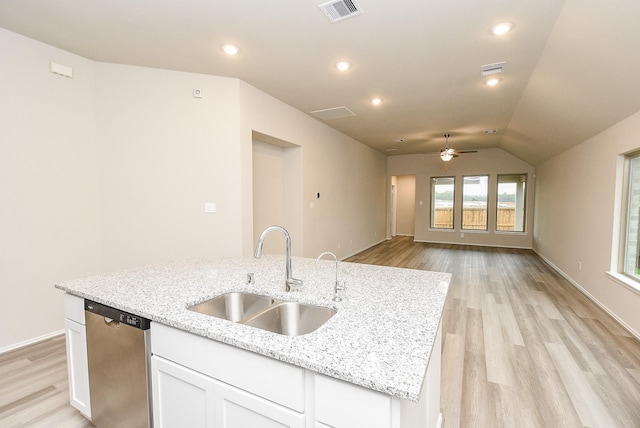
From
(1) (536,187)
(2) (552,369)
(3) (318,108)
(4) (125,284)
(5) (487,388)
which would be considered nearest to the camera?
(4) (125,284)

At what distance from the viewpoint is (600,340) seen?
9.30 ft

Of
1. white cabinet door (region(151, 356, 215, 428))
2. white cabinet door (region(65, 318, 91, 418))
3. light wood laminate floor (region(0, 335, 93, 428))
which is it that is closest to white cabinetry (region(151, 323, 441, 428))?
white cabinet door (region(151, 356, 215, 428))

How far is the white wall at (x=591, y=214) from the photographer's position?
3.18m

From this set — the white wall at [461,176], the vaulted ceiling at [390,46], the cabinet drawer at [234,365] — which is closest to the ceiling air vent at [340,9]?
the vaulted ceiling at [390,46]

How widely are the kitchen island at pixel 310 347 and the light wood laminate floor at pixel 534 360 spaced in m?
0.69

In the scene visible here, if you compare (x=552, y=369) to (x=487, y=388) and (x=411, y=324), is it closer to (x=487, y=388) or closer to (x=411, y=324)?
(x=487, y=388)

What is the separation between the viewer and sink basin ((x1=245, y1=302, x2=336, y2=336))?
1.45 meters

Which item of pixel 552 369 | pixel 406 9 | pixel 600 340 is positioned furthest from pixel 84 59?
pixel 600 340

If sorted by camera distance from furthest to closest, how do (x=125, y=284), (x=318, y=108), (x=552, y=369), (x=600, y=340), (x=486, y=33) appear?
(x=318, y=108) < (x=600, y=340) < (x=486, y=33) < (x=552, y=369) < (x=125, y=284)

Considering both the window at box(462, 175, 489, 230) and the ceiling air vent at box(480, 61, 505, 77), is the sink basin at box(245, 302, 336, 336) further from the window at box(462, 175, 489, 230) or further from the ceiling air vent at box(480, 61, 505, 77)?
the window at box(462, 175, 489, 230)

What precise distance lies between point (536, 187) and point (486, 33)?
672 centimetres

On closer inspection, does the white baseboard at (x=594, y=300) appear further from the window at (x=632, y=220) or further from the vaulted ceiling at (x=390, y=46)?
the vaulted ceiling at (x=390, y=46)

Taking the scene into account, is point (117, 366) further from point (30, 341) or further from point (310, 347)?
point (30, 341)

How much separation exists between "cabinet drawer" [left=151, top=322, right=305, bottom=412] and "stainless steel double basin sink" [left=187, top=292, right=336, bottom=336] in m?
0.19
